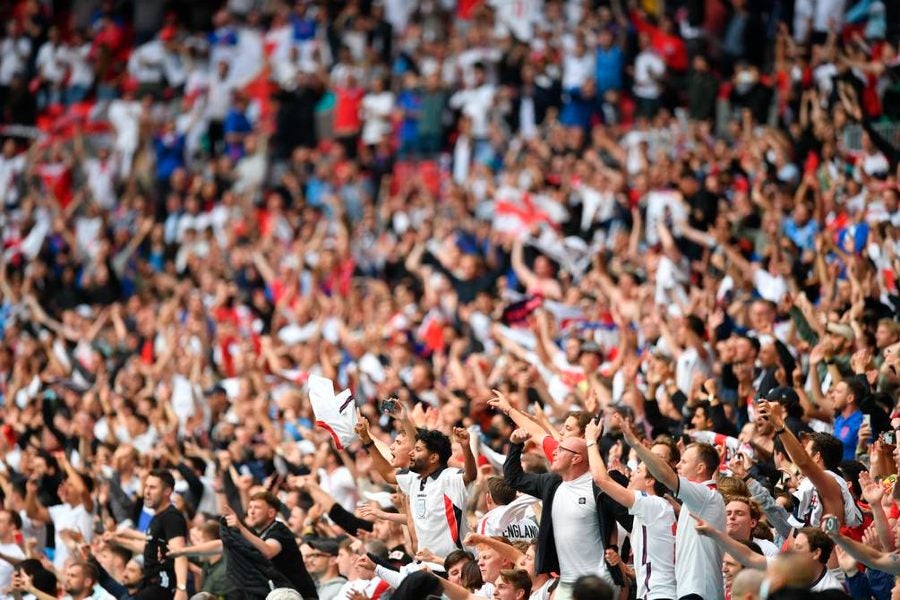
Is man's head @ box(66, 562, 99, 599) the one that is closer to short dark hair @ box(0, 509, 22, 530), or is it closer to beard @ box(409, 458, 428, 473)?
short dark hair @ box(0, 509, 22, 530)

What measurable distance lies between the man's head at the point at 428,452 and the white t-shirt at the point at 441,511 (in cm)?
6

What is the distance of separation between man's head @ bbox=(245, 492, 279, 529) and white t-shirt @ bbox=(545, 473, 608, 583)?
8.30ft

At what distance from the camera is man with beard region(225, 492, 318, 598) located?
10.5m

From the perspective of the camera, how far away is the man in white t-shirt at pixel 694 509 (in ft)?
26.8

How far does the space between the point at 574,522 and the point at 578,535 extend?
0.07m

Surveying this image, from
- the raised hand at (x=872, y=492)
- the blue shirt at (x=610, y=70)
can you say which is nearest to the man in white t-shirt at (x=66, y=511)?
the raised hand at (x=872, y=492)

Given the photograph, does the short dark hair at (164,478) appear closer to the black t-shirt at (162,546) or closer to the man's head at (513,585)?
the black t-shirt at (162,546)

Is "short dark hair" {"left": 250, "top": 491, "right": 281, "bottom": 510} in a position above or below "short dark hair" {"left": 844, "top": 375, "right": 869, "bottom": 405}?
below

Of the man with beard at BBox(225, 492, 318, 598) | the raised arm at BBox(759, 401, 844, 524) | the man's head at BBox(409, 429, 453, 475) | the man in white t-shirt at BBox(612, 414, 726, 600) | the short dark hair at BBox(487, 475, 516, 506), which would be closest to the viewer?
the man in white t-shirt at BBox(612, 414, 726, 600)

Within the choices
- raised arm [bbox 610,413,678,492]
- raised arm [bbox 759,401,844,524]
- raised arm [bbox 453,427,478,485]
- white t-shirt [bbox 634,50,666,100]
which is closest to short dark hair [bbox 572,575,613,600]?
raised arm [bbox 610,413,678,492]

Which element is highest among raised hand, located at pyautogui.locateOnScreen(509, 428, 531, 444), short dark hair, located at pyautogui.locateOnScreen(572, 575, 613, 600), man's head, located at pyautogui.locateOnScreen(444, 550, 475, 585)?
short dark hair, located at pyautogui.locateOnScreen(572, 575, 613, 600)

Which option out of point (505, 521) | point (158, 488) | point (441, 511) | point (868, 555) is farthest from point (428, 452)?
A: point (868, 555)

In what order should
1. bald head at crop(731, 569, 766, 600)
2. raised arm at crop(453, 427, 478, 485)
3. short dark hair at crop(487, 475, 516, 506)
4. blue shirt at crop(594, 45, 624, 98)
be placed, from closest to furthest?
bald head at crop(731, 569, 766, 600), raised arm at crop(453, 427, 478, 485), short dark hair at crop(487, 475, 516, 506), blue shirt at crop(594, 45, 624, 98)

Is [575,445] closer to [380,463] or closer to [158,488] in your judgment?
A: [380,463]
